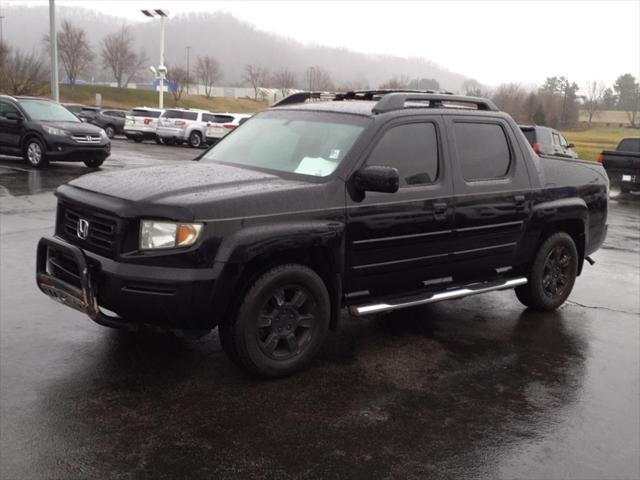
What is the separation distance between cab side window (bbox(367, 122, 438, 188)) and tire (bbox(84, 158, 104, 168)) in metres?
12.5

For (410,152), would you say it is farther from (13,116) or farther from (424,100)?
(13,116)

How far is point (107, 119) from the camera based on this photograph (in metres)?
34.4

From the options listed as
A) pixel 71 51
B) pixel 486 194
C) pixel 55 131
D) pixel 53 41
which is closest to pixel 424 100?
pixel 486 194

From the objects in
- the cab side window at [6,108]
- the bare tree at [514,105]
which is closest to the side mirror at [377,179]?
the cab side window at [6,108]

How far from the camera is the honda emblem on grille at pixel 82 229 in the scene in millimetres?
4273

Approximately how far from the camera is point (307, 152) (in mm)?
4957

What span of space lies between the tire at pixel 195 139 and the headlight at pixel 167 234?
1127 inches

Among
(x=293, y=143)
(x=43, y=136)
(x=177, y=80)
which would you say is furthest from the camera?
(x=177, y=80)

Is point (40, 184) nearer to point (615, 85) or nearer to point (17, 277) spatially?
point (17, 277)

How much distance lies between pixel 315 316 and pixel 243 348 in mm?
582

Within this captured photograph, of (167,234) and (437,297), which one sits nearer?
(167,234)

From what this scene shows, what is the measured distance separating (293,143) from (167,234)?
4.99ft

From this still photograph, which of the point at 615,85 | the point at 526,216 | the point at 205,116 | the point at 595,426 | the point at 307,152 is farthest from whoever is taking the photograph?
the point at 615,85

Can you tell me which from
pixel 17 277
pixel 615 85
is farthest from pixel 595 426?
pixel 615 85
